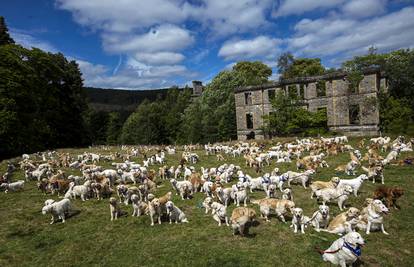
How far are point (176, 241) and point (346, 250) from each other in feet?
17.5

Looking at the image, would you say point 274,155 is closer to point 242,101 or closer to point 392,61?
point 242,101

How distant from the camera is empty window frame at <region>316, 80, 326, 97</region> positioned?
177 feet

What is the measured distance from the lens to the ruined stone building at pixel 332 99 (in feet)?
158

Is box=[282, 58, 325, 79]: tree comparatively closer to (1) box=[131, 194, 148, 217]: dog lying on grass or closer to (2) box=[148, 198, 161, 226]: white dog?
(1) box=[131, 194, 148, 217]: dog lying on grass

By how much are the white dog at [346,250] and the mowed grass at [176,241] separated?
38cm

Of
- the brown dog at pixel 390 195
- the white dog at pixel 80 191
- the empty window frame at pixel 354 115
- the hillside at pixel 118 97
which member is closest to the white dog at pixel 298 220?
the brown dog at pixel 390 195

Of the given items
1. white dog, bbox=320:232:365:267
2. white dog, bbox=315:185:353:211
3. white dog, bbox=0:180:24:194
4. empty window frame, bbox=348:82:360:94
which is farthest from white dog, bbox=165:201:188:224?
empty window frame, bbox=348:82:360:94

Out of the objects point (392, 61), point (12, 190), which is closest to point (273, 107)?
point (392, 61)

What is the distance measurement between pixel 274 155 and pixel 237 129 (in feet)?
111

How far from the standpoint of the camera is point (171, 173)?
21.8 meters

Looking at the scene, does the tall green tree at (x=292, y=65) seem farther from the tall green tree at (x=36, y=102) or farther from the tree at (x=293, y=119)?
the tall green tree at (x=36, y=102)

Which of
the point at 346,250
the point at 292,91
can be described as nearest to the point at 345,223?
the point at 346,250

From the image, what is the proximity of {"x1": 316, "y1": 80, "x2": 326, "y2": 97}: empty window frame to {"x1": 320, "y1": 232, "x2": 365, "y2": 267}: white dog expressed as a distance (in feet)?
159

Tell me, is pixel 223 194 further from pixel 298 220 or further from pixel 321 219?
pixel 321 219
